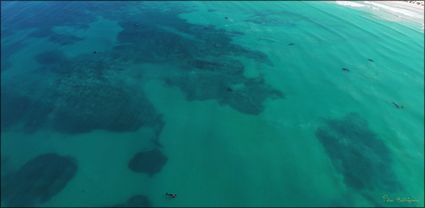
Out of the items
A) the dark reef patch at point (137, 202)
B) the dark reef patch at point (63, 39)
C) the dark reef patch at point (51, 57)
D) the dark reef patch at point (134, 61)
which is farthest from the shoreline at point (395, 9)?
the dark reef patch at point (137, 202)

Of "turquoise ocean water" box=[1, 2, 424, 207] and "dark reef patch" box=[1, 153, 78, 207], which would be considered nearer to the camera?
"dark reef patch" box=[1, 153, 78, 207]

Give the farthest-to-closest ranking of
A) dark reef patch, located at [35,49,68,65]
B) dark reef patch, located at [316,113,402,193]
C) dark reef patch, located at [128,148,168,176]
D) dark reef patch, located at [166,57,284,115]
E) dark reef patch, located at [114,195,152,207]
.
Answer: dark reef patch, located at [35,49,68,65]
dark reef patch, located at [166,57,284,115]
dark reef patch, located at [128,148,168,176]
dark reef patch, located at [316,113,402,193]
dark reef patch, located at [114,195,152,207]

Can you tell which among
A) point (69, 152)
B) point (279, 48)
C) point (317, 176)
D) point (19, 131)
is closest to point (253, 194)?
point (317, 176)

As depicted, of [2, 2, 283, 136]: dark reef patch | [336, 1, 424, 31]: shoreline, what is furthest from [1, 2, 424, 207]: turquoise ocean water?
[336, 1, 424, 31]: shoreline

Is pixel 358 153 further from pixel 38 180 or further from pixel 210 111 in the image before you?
pixel 38 180

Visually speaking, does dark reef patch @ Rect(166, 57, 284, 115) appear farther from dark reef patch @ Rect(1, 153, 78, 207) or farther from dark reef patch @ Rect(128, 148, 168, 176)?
dark reef patch @ Rect(1, 153, 78, 207)

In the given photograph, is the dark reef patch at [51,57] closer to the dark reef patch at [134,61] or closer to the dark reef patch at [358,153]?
the dark reef patch at [134,61]
